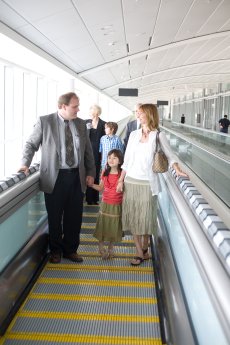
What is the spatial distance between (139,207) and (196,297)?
6.74 ft

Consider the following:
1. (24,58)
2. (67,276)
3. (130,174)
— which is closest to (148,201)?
(130,174)

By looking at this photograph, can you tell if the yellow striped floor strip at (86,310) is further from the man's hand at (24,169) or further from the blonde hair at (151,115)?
the blonde hair at (151,115)

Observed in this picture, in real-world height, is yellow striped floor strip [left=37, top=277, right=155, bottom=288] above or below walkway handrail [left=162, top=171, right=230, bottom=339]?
below

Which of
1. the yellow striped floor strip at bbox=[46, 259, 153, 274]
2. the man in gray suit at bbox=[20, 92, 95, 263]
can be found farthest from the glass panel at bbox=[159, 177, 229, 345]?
the man in gray suit at bbox=[20, 92, 95, 263]

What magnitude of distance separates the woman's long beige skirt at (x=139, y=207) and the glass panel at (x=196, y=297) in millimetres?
538

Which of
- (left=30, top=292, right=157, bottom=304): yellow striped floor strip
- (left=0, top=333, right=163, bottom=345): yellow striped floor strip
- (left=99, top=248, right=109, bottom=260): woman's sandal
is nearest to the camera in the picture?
(left=0, top=333, right=163, bottom=345): yellow striped floor strip

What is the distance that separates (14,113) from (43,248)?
6517 millimetres

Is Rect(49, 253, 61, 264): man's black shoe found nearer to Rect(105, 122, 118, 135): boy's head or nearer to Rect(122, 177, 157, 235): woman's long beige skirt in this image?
Rect(122, 177, 157, 235): woman's long beige skirt

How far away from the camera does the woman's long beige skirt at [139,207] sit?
4.66 meters

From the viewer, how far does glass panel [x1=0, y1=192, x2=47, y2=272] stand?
3.60m

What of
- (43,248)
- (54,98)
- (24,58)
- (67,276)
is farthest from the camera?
(54,98)

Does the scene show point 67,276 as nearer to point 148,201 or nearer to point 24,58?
point 148,201

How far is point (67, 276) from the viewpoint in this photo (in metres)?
4.55

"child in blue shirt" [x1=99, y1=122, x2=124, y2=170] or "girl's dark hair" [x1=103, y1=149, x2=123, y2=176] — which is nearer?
"girl's dark hair" [x1=103, y1=149, x2=123, y2=176]
